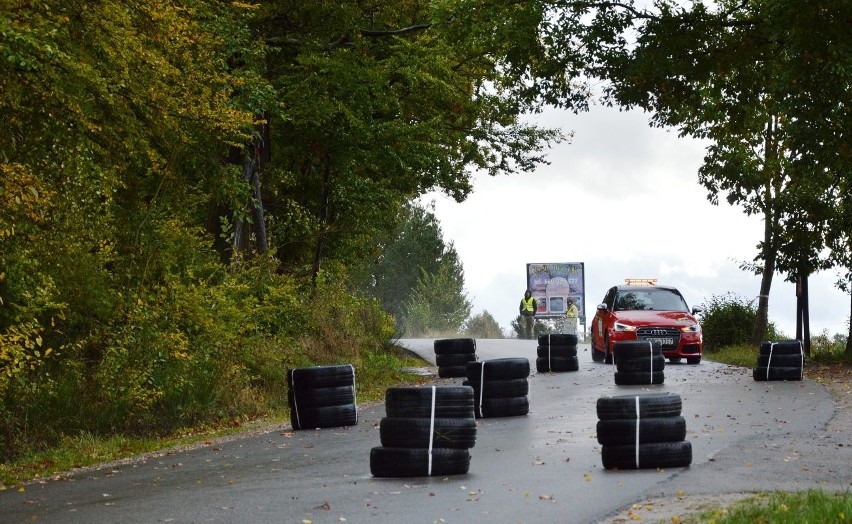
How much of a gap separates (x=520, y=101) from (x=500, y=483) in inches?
691

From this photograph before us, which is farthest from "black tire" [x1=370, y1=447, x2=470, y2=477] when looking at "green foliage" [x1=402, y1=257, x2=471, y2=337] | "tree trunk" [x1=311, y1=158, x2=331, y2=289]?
"green foliage" [x1=402, y1=257, x2=471, y2=337]

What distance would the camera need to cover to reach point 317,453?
15031 mm

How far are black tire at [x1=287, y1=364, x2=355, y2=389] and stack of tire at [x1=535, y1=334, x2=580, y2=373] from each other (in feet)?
38.9

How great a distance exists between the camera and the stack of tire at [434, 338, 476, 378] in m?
29.0

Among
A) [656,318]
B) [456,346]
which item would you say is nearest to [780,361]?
[656,318]

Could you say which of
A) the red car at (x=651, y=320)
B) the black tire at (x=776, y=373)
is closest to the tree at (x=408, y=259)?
the red car at (x=651, y=320)

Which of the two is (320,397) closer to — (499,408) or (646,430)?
(499,408)

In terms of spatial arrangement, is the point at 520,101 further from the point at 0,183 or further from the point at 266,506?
the point at 266,506

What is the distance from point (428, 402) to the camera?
12.5m

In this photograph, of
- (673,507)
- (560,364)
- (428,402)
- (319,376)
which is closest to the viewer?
(673,507)

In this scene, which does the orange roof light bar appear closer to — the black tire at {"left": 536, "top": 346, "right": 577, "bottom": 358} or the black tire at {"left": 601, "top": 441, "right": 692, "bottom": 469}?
the black tire at {"left": 536, "top": 346, "right": 577, "bottom": 358}

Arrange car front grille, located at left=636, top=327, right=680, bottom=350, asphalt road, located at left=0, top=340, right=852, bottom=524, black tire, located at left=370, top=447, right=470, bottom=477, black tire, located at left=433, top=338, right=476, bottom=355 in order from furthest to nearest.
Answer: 1. car front grille, located at left=636, top=327, right=680, bottom=350
2. black tire, located at left=433, top=338, right=476, bottom=355
3. black tire, located at left=370, top=447, right=470, bottom=477
4. asphalt road, located at left=0, top=340, right=852, bottom=524

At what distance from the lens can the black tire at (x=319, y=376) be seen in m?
18.3

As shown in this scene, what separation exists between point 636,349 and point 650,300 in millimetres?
7577
